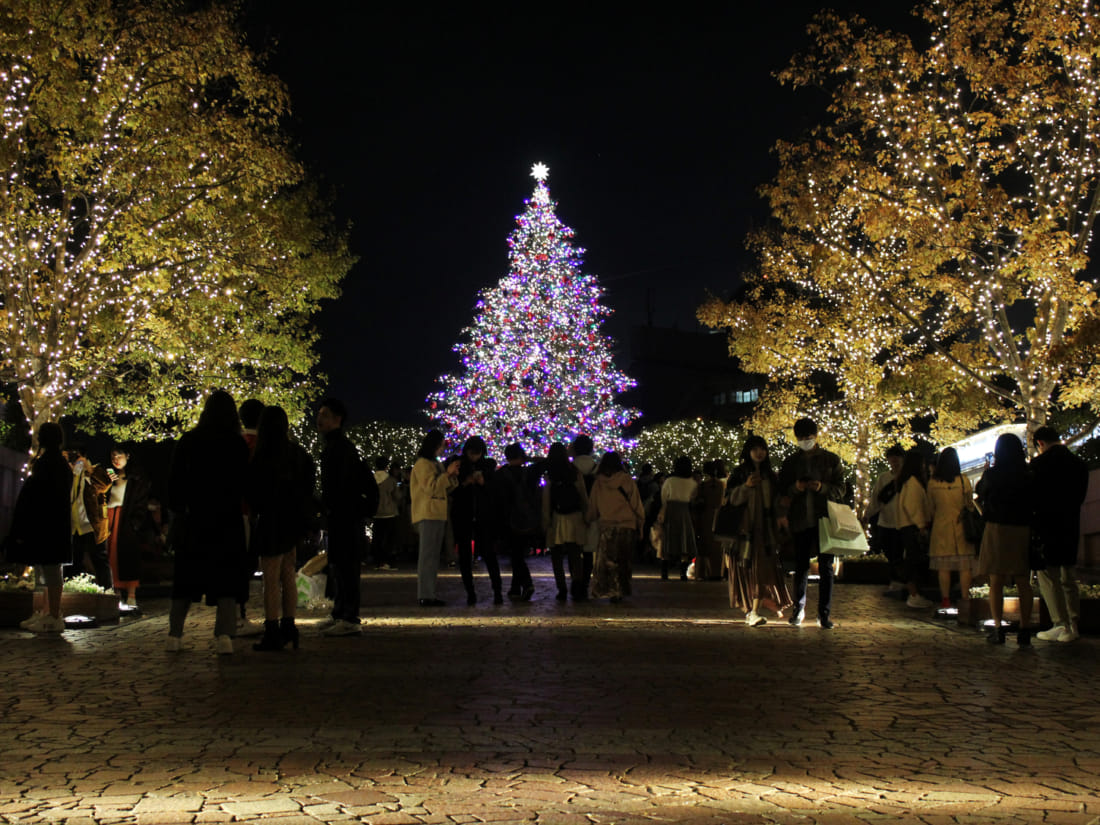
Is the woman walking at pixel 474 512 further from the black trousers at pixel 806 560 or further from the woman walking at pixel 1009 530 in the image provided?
the woman walking at pixel 1009 530

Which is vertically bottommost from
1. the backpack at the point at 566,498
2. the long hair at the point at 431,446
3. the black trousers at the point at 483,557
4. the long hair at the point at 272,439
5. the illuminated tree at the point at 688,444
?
the black trousers at the point at 483,557

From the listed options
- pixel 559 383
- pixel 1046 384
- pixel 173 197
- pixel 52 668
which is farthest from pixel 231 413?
pixel 559 383

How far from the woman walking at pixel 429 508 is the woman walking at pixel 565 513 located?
1448mm

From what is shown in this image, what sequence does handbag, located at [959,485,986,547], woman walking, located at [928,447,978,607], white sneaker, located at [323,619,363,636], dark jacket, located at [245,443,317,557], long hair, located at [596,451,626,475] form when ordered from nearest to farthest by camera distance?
dark jacket, located at [245,443,317,557] < white sneaker, located at [323,619,363,636] < handbag, located at [959,485,986,547] < woman walking, located at [928,447,978,607] < long hair, located at [596,451,626,475]

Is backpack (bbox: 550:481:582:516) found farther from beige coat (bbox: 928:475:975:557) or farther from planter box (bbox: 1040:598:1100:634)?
planter box (bbox: 1040:598:1100:634)

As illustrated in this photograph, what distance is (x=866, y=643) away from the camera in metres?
10.6

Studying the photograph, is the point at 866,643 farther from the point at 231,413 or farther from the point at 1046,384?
the point at 1046,384

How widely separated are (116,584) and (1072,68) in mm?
14323

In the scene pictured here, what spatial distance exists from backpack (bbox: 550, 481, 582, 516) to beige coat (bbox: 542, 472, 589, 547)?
57mm

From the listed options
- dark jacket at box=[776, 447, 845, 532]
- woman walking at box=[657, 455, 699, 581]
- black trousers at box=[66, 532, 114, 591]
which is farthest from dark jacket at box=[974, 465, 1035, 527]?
woman walking at box=[657, 455, 699, 581]

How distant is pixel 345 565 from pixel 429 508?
3.34 meters

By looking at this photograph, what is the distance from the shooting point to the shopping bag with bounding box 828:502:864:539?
38.9ft

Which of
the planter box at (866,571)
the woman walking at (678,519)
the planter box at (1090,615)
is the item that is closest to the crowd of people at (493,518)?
the planter box at (1090,615)

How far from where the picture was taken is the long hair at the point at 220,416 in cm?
975
